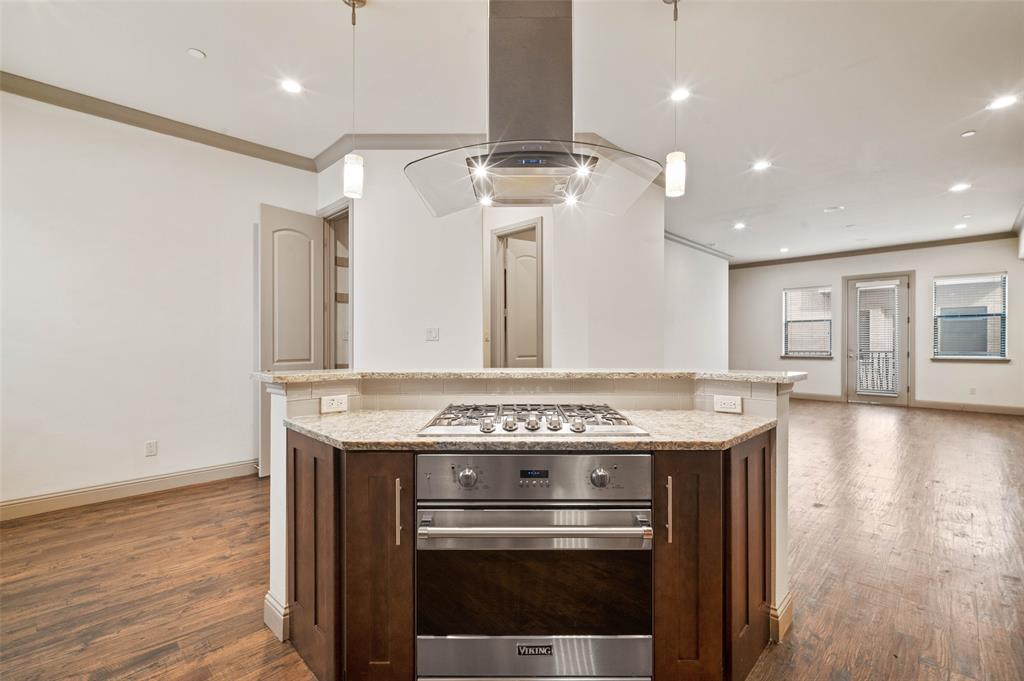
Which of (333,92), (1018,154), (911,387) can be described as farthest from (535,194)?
(911,387)

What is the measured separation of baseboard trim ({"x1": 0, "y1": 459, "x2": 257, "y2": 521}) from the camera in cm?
278

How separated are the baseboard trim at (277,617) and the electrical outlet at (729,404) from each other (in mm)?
1960

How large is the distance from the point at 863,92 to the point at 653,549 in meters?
3.35

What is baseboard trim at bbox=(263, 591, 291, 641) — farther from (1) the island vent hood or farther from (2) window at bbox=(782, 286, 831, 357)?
(2) window at bbox=(782, 286, 831, 357)

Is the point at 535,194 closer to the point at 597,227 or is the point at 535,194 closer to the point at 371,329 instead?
the point at 597,227

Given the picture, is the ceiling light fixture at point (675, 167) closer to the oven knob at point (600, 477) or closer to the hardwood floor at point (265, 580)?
the oven knob at point (600, 477)

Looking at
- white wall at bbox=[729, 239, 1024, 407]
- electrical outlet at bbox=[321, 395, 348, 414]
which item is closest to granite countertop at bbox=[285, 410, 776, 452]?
electrical outlet at bbox=[321, 395, 348, 414]

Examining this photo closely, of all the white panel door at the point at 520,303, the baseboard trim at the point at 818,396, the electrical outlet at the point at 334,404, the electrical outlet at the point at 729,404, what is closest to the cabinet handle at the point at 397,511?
the electrical outlet at the point at 334,404

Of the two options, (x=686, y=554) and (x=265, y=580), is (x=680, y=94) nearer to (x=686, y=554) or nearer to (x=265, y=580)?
(x=686, y=554)

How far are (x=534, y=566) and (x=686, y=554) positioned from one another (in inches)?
19.3

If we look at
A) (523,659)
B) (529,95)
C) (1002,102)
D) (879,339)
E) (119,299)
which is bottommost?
(523,659)

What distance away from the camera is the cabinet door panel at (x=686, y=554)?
1.36 m

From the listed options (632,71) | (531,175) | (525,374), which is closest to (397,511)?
(525,374)

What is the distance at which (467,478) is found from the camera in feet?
4.46
